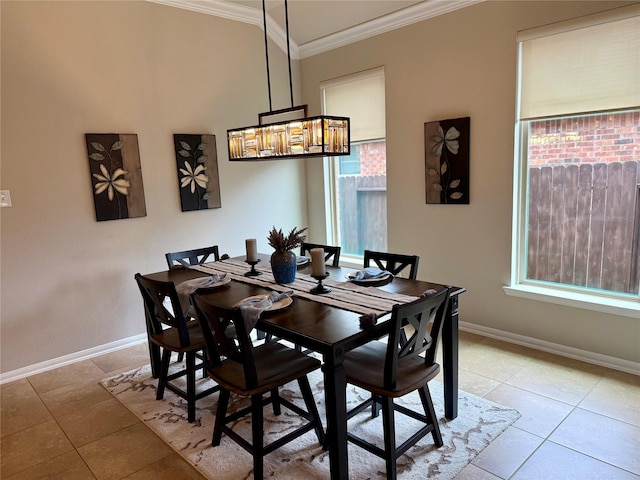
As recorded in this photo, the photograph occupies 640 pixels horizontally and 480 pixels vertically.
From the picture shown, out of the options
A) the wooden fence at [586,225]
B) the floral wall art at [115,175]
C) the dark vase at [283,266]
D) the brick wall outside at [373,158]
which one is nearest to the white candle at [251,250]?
the dark vase at [283,266]

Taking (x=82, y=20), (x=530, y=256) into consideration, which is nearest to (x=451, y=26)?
(x=530, y=256)

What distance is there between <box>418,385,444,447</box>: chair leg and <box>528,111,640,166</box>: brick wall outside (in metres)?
2.08

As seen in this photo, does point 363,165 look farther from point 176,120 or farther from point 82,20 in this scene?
point 82,20

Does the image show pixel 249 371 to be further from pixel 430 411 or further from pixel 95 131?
pixel 95 131

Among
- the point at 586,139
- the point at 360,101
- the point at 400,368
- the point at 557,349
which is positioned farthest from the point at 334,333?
the point at 360,101

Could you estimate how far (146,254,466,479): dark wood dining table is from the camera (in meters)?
1.88

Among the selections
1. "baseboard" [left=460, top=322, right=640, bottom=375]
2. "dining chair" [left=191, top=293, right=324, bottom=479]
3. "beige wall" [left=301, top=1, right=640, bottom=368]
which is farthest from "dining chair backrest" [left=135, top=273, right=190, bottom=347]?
"baseboard" [left=460, top=322, right=640, bottom=375]

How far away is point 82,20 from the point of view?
11.1 feet

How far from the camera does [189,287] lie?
2.69 metres

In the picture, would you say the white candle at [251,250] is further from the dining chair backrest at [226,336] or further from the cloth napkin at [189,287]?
the dining chair backrest at [226,336]

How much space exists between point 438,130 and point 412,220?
866mm

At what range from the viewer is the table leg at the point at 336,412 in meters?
1.87

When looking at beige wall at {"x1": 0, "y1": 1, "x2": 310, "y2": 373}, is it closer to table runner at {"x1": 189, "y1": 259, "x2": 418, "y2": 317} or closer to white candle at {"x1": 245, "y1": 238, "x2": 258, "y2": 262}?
table runner at {"x1": 189, "y1": 259, "x2": 418, "y2": 317}

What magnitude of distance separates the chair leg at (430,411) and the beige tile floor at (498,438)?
20cm
